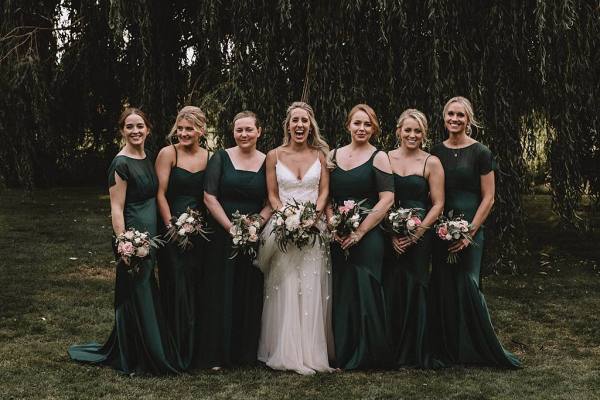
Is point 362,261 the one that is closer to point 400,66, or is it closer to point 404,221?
point 404,221

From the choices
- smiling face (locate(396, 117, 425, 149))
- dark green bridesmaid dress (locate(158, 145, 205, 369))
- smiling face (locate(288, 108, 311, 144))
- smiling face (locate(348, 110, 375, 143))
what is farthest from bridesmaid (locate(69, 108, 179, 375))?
smiling face (locate(396, 117, 425, 149))

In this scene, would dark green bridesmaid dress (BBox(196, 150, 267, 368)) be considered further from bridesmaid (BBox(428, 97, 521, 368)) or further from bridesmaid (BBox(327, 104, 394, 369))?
bridesmaid (BBox(428, 97, 521, 368))

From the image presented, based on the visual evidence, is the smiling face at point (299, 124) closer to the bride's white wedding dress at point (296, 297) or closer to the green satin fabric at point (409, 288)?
the bride's white wedding dress at point (296, 297)

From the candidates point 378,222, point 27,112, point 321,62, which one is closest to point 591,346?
point 378,222

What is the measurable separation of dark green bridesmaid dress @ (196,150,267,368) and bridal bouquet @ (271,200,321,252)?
0.96 ft

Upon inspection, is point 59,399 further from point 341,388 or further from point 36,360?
point 341,388

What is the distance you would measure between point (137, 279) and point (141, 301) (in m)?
0.14

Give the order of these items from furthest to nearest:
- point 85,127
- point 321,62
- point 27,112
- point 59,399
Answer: point 85,127
point 27,112
point 321,62
point 59,399

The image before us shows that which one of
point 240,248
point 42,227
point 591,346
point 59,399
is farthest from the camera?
point 42,227

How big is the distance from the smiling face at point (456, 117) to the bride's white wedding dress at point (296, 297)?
0.88 m

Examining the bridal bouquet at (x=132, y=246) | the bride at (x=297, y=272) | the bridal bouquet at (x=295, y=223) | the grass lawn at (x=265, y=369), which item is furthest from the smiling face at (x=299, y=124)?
the grass lawn at (x=265, y=369)

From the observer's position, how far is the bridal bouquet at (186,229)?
4.70m

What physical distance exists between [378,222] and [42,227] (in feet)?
25.5

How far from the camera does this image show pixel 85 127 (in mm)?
10391
